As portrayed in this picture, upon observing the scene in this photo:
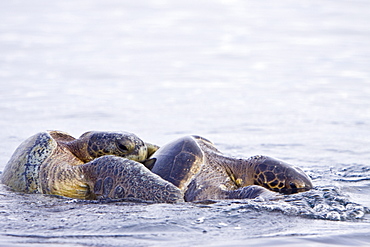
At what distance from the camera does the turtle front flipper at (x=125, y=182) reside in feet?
18.2

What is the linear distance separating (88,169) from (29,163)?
63 centimetres

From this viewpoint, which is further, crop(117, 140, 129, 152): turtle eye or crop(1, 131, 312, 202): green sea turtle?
crop(117, 140, 129, 152): turtle eye

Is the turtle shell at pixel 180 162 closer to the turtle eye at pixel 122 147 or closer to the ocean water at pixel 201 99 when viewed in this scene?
the turtle eye at pixel 122 147

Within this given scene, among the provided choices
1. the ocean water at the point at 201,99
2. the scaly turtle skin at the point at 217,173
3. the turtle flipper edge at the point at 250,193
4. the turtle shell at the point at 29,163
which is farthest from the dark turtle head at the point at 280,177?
the turtle shell at the point at 29,163

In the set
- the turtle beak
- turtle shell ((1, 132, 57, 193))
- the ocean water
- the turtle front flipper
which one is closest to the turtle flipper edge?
the ocean water

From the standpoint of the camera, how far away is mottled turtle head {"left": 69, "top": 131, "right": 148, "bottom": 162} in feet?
21.2

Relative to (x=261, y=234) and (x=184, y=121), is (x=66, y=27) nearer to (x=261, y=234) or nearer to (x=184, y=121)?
(x=184, y=121)

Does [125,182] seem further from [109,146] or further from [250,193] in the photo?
[250,193]

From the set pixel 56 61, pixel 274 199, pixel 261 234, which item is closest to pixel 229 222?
pixel 261 234

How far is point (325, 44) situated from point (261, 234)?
1497cm

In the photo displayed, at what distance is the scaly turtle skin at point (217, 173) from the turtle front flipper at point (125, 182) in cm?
30

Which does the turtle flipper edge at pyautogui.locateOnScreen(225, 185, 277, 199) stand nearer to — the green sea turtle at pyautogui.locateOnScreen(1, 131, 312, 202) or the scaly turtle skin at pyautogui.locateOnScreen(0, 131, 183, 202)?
the green sea turtle at pyautogui.locateOnScreen(1, 131, 312, 202)

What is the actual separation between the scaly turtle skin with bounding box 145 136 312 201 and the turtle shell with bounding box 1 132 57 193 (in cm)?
104

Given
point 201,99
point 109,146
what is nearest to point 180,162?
point 109,146
